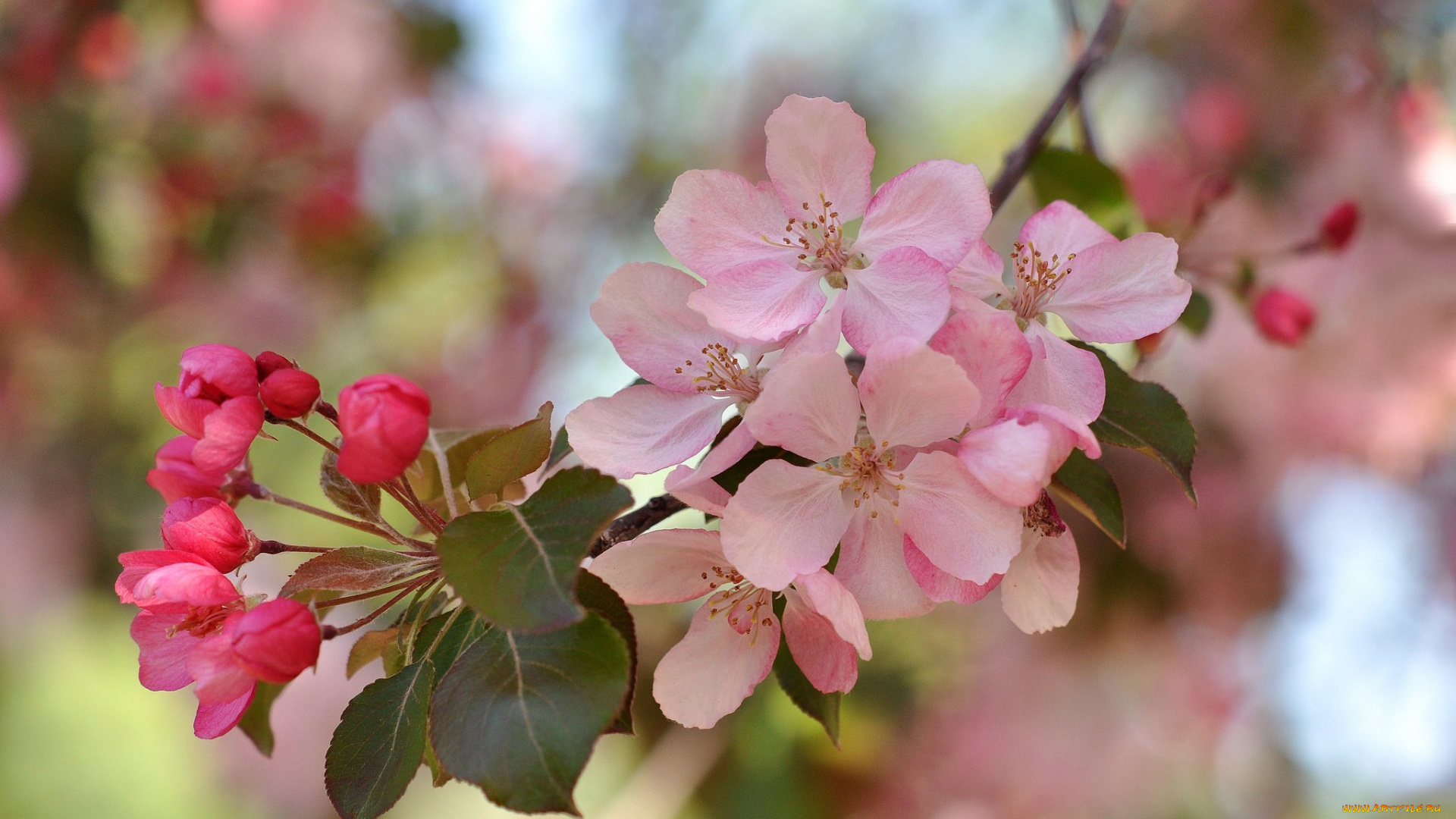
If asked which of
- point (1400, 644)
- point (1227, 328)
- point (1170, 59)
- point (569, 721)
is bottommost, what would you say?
point (1400, 644)

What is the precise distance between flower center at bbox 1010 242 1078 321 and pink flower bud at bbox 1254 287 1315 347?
48 centimetres

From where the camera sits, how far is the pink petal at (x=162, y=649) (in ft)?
1.77

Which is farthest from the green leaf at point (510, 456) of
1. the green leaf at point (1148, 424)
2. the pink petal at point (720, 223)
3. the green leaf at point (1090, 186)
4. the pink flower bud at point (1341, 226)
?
the pink flower bud at point (1341, 226)

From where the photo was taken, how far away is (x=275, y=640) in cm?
48

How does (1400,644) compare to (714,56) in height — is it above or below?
below

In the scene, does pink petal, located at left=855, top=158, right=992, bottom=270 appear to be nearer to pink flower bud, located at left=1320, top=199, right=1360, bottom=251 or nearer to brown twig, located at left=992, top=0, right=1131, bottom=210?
brown twig, located at left=992, top=0, right=1131, bottom=210

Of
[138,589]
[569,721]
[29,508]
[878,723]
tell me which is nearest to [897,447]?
[569,721]

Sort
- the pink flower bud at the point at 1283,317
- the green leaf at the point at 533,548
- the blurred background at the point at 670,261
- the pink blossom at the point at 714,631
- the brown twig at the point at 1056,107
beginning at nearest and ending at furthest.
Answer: the green leaf at the point at 533,548 → the pink blossom at the point at 714,631 → the brown twig at the point at 1056,107 → the pink flower bud at the point at 1283,317 → the blurred background at the point at 670,261

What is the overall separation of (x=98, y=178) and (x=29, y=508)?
1.26 m

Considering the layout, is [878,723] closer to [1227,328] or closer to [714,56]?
[1227,328]

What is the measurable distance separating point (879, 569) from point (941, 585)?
0.12 ft

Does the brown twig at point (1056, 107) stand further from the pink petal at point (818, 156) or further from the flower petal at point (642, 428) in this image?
the flower petal at point (642, 428)

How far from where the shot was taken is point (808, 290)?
0.55 meters

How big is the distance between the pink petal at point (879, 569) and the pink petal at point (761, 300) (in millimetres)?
116
